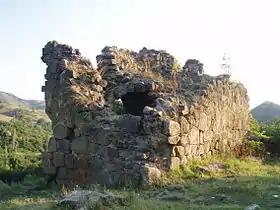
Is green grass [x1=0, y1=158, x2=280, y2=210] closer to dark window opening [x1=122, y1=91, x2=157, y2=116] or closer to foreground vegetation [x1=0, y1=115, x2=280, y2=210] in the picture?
foreground vegetation [x1=0, y1=115, x2=280, y2=210]

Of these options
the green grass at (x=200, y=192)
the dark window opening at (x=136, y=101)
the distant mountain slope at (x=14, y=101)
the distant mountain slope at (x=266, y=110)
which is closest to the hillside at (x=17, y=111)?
the distant mountain slope at (x=14, y=101)

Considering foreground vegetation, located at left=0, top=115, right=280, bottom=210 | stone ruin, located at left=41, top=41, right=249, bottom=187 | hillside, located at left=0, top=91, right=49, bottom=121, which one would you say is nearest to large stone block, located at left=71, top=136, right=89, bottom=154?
stone ruin, located at left=41, top=41, right=249, bottom=187

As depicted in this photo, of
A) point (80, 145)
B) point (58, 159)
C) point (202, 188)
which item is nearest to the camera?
point (202, 188)

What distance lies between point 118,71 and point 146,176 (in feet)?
9.60

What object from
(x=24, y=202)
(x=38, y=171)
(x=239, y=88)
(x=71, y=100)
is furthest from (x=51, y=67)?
(x=239, y=88)

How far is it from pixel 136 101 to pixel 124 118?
1799mm

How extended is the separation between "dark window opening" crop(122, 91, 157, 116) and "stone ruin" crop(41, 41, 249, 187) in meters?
0.02

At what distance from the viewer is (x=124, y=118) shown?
23.6ft

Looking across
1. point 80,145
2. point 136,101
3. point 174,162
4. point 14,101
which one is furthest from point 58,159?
point 14,101

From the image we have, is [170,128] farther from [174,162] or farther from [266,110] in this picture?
[266,110]

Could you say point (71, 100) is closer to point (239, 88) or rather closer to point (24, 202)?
point (24, 202)

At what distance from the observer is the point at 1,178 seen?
8.44 m

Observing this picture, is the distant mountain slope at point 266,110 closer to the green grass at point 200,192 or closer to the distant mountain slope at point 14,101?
the distant mountain slope at point 14,101

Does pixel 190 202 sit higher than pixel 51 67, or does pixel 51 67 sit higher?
pixel 51 67
